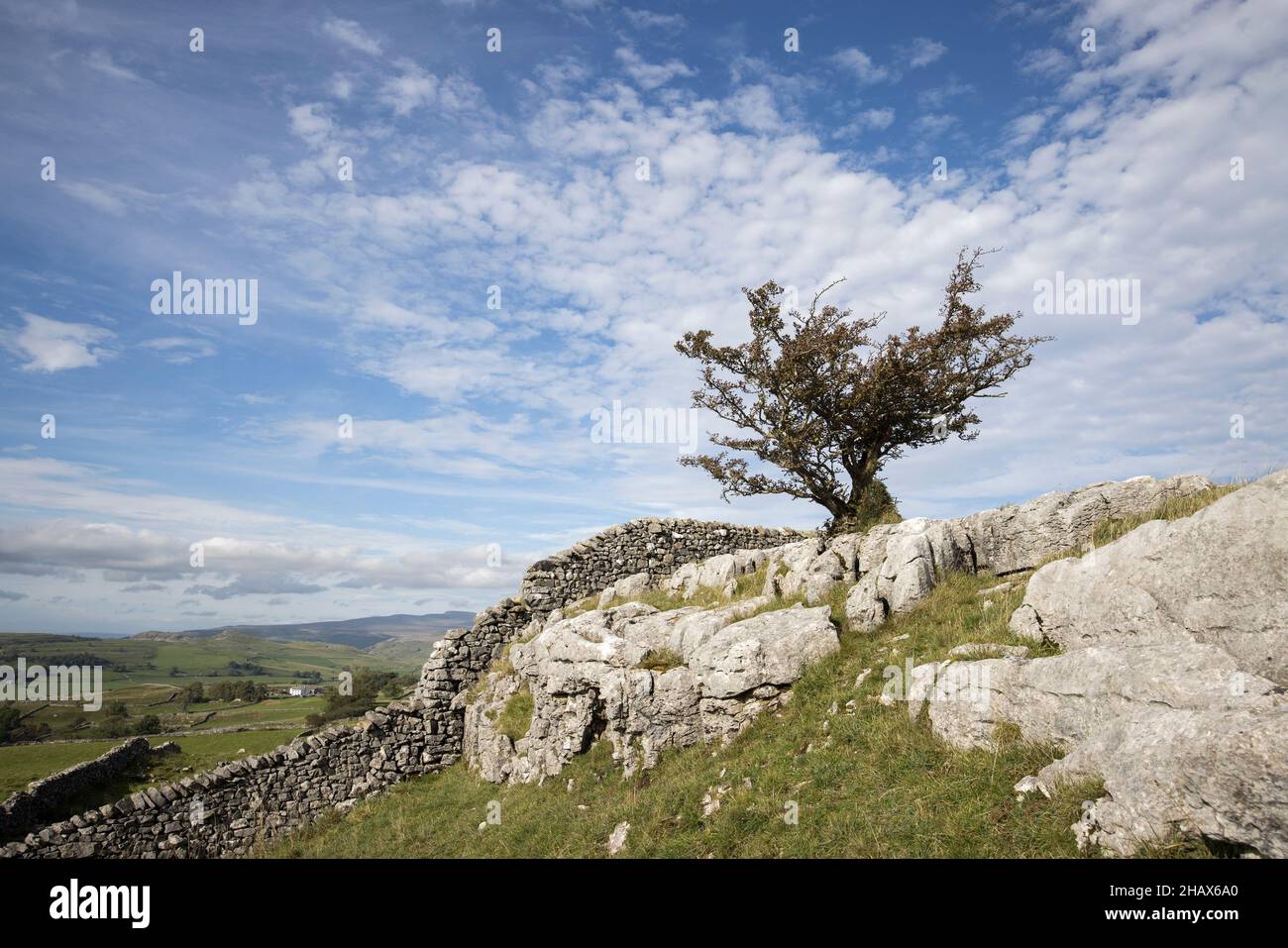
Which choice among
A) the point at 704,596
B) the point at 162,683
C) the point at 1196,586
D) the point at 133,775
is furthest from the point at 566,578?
the point at 162,683

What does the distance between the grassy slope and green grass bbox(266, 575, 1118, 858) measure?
0.02 m

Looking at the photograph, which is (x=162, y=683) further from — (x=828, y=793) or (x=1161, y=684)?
(x=1161, y=684)

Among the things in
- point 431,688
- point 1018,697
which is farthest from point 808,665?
point 431,688

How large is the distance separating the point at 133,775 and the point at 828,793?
24.8 meters

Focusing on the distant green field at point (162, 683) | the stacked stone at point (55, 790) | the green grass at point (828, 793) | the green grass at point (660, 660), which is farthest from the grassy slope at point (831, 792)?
the distant green field at point (162, 683)

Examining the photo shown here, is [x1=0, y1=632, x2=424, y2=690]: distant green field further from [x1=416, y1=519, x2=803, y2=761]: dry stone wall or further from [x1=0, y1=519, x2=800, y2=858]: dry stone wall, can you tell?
[x1=416, y1=519, x2=803, y2=761]: dry stone wall

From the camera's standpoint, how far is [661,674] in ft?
48.7

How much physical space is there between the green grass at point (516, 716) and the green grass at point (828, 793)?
7.02ft

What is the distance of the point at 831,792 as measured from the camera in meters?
9.34

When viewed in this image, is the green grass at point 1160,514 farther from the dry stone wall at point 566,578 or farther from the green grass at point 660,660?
the dry stone wall at point 566,578

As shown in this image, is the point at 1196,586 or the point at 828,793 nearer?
the point at 1196,586

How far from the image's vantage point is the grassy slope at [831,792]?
7621 millimetres
